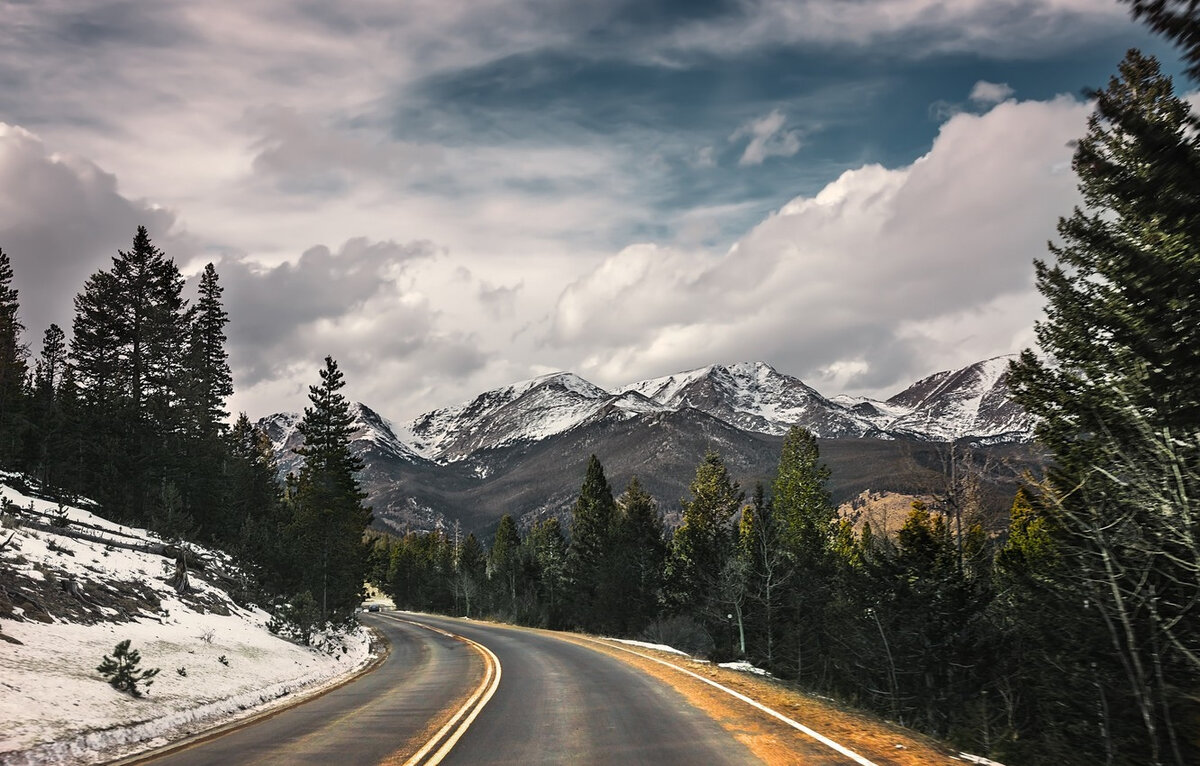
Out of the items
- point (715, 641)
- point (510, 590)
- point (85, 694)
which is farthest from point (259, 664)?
point (510, 590)

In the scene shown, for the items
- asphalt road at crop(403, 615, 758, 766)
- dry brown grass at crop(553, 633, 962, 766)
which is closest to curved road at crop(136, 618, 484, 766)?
asphalt road at crop(403, 615, 758, 766)

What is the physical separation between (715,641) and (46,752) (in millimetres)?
44235

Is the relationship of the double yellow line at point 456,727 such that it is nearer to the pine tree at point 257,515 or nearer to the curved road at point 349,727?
the curved road at point 349,727

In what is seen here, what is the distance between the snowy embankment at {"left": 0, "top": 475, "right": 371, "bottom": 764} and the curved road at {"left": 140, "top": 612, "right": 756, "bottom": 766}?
1164 millimetres

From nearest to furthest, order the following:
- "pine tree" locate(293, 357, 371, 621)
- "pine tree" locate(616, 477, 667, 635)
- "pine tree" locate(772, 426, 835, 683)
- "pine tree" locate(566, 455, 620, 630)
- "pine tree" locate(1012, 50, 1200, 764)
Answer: "pine tree" locate(1012, 50, 1200, 764) < "pine tree" locate(293, 357, 371, 621) < "pine tree" locate(772, 426, 835, 683) < "pine tree" locate(566, 455, 620, 630) < "pine tree" locate(616, 477, 667, 635)

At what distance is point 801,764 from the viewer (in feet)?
24.9

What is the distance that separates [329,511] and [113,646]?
92.7ft

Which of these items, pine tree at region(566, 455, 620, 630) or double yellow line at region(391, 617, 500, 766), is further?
pine tree at region(566, 455, 620, 630)

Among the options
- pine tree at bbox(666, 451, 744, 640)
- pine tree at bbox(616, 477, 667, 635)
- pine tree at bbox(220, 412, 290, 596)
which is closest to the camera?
pine tree at bbox(220, 412, 290, 596)

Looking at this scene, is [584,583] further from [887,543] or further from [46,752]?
[46,752]

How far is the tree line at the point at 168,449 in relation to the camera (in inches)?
1281

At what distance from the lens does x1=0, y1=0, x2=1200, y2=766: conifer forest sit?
9070 millimetres

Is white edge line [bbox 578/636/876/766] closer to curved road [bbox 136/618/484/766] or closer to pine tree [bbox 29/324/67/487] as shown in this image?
curved road [bbox 136/618/484/766]

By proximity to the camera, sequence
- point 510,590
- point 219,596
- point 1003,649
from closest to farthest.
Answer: point 219,596 → point 1003,649 → point 510,590
